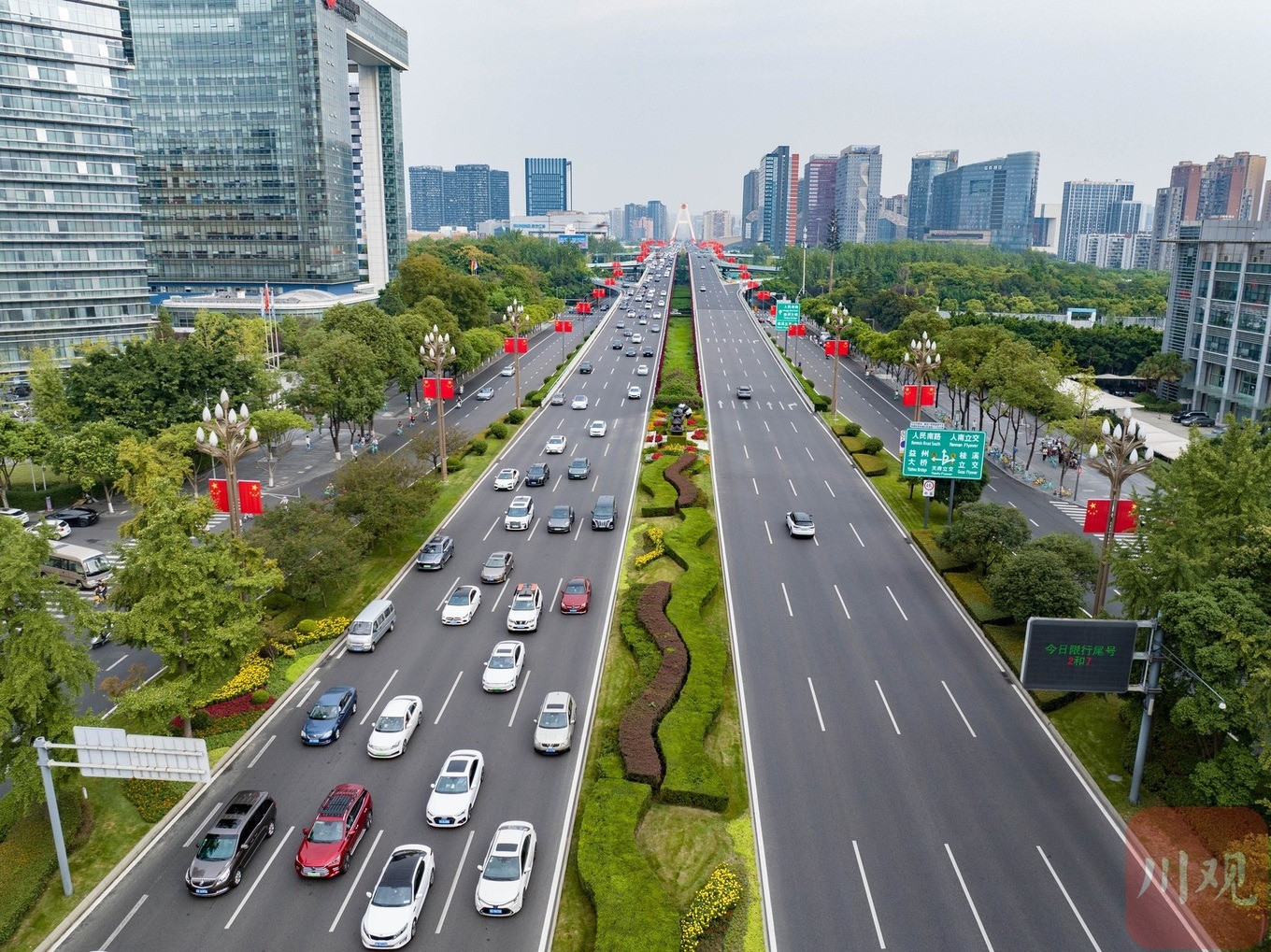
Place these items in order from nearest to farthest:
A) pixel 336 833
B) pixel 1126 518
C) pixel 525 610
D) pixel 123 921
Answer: pixel 123 921 < pixel 336 833 < pixel 1126 518 < pixel 525 610

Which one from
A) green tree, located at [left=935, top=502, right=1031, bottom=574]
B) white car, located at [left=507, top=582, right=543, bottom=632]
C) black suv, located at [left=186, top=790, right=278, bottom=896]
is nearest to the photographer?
black suv, located at [left=186, top=790, right=278, bottom=896]

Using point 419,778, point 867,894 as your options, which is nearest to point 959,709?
point 867,894

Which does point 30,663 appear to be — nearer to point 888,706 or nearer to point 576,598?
point 576,598

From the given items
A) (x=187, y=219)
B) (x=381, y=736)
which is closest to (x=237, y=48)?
(x=187, y=219)

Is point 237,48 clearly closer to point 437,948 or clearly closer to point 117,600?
point 117,600

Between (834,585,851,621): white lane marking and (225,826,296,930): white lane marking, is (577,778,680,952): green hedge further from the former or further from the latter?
(834,585,851,621): white lane marking

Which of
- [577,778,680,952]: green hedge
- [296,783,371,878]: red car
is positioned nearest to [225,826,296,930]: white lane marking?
[296,783,371,878]: red car

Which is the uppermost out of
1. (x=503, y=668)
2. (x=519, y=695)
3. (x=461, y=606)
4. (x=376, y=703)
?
(x=461, y=606)

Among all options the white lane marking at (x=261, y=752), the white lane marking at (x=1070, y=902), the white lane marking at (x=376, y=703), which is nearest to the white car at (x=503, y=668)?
the white lane marking at (x=376, y=703)
